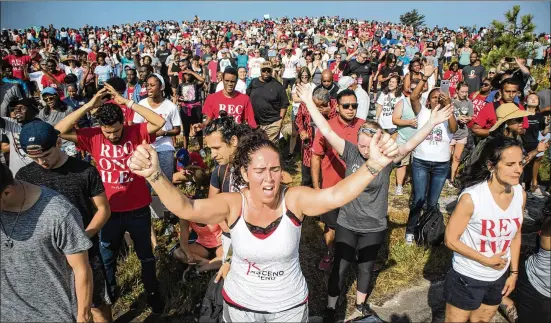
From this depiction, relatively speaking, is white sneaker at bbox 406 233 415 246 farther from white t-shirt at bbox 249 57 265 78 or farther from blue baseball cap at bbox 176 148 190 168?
white t-shirt at bbox 249 57 265 78

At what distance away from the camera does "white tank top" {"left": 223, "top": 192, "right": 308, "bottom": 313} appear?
227 centimetres

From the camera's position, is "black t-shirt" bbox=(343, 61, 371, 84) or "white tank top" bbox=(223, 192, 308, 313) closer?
"white tank top" bbox=(223, 192, 308, 313)

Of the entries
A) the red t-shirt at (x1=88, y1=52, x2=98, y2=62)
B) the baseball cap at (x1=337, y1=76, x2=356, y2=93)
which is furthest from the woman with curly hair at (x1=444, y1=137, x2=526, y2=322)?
the red t-shirt at (x1=88, y1=52, x2=98, y2=62)

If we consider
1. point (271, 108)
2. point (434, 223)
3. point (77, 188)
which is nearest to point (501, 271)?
point (434, 223)

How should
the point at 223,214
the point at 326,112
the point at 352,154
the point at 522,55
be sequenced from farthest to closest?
the point at 522,55
the point at 326,112
the point at 352,154
the point at 223,214

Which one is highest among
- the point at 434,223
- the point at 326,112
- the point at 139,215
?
the point at 326,112

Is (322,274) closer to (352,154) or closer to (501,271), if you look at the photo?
(352,154)

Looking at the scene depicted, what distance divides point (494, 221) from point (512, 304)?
5.18ft

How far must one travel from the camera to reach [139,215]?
3.65 meters

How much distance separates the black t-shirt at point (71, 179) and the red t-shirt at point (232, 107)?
3244 millimetres

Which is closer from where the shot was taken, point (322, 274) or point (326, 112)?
point (322, 274)

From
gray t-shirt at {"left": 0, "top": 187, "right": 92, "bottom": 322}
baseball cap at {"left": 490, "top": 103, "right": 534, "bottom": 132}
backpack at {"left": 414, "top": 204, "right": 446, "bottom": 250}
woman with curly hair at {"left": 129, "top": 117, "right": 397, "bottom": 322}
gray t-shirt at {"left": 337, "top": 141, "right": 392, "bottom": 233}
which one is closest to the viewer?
gray t-shirt at {"left": 0, "top": 187, "right": 92, "bottom": 322}

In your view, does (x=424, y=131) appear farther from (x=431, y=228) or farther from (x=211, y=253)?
(x=211, y=253)

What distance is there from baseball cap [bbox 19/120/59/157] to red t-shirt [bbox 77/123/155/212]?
897 millimetres
